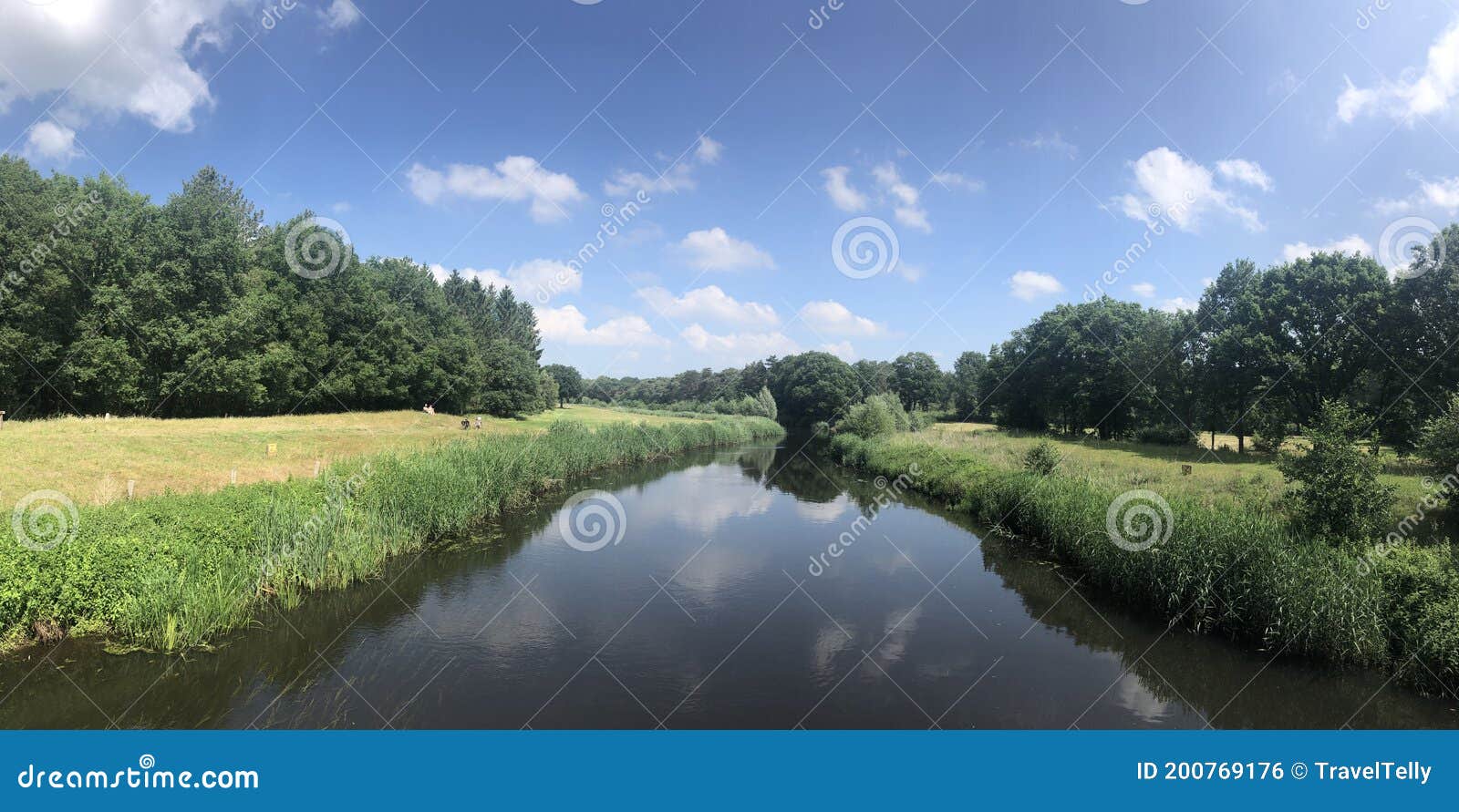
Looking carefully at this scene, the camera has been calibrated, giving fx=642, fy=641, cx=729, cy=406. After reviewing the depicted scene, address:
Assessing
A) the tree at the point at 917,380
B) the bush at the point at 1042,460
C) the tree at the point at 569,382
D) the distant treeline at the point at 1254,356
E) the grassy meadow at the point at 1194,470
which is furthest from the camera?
the tree at the point at 569,382

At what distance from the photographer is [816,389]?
104 m

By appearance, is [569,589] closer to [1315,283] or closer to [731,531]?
[731,531]

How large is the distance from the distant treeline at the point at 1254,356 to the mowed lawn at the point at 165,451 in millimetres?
38348

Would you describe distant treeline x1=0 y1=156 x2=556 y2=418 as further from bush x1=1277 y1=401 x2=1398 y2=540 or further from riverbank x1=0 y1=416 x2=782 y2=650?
bush x1=1277 y1=401 x2=1398 y2=540

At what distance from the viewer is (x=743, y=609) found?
15.4 m

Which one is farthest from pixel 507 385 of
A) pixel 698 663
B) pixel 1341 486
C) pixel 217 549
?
pixel 1341 486

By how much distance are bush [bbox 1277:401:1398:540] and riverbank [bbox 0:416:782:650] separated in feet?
73.7

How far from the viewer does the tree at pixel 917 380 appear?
116 metres

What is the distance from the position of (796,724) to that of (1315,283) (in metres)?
42.9

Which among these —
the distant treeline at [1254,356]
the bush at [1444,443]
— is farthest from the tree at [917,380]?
the bush at [1444,443]

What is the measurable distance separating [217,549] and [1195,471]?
32.3 metres

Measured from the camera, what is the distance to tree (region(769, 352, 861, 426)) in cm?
10156

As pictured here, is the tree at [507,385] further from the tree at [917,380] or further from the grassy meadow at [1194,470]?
the tree at [917,380]

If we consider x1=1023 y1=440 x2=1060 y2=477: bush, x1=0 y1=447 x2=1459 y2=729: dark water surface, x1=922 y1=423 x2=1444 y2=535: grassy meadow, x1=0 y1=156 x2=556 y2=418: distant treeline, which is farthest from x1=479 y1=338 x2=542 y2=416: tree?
x1=1023 y1=440 x2=1060 y2=477: bush
